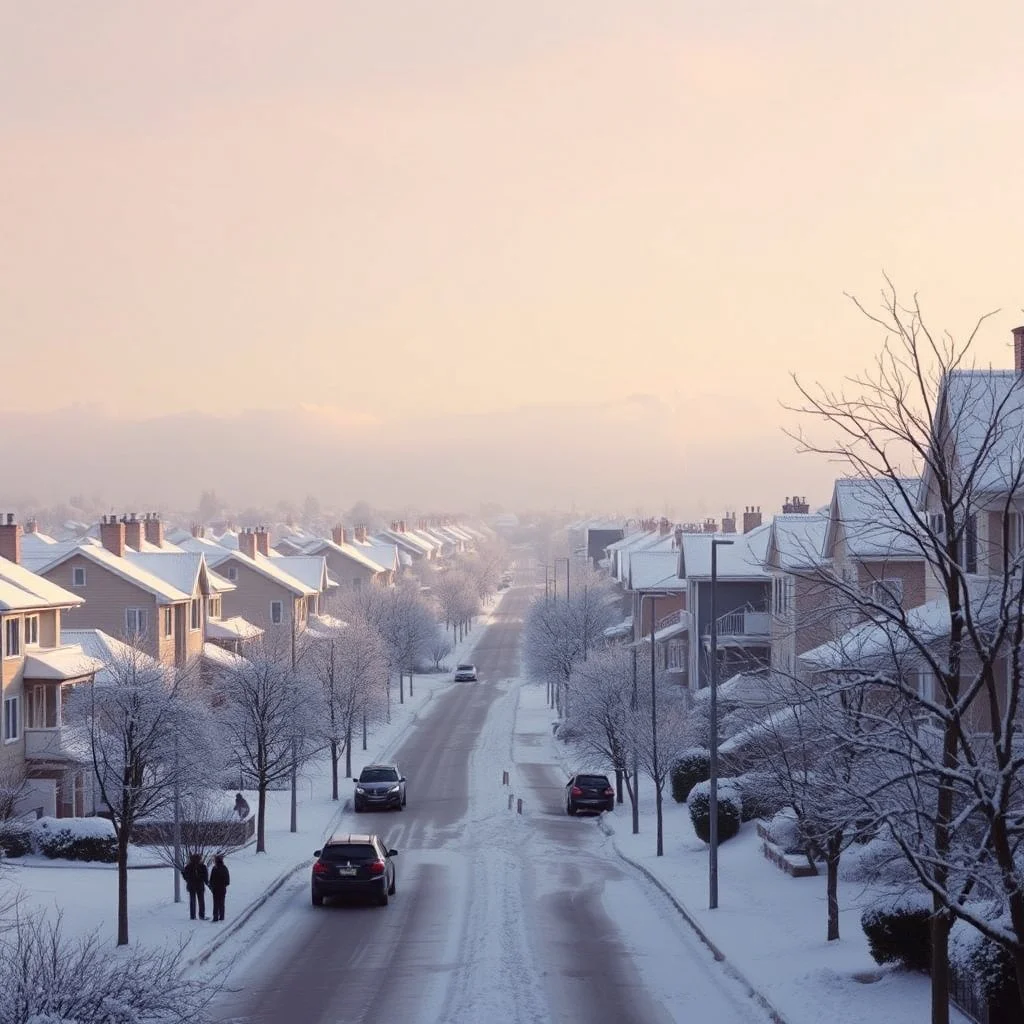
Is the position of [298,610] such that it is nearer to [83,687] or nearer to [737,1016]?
[83,687]

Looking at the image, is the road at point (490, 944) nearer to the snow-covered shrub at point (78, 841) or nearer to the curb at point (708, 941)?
the curb at point (708, 941)

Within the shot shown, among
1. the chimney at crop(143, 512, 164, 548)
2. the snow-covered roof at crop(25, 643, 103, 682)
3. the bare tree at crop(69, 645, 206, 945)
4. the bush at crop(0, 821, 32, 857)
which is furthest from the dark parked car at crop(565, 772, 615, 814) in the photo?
the chimney at crop(143, 512, 164, 548)

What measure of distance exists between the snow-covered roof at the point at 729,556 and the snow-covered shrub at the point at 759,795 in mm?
18691

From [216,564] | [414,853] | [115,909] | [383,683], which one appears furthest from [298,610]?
[115,909]

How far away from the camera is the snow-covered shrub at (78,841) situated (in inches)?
1369

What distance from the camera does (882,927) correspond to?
19844 mm

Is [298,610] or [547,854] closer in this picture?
[547,854]

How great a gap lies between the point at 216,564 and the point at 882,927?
62878 millimetres

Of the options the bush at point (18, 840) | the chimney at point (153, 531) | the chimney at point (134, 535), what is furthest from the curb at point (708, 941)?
the chimney at point (153, 531)

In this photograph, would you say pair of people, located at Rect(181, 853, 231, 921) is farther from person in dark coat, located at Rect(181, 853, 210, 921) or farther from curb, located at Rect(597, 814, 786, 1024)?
curb, located at Rect(597, 814, 786, 1024)

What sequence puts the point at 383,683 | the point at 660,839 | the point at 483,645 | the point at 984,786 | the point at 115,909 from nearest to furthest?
the point at 984,786
the point at 115,909
the point at 660,839
the point at 383,683
the point at 483,645

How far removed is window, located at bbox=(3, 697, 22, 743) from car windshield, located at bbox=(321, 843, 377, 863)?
15818mm

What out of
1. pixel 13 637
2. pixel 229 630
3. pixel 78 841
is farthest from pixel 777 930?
pixel 229 630

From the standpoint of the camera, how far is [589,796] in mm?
47188
